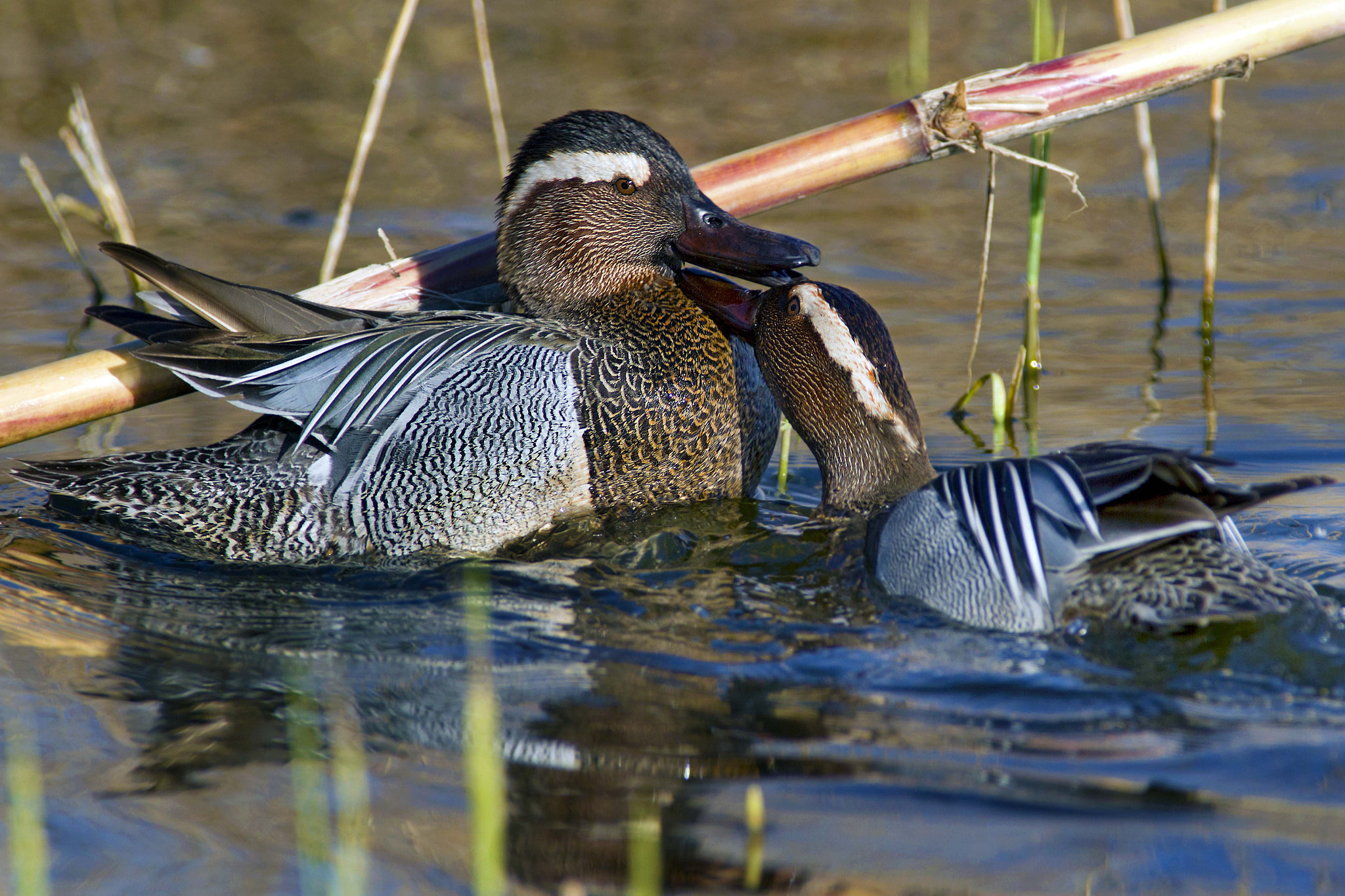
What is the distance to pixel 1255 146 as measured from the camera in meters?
10.3

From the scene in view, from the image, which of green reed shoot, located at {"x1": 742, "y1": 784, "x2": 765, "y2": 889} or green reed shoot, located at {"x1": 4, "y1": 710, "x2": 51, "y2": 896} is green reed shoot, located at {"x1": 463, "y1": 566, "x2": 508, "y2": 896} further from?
green reed shoot, located at {"x1": 4, "y1": 710, "x2": 51, "y2": 896}

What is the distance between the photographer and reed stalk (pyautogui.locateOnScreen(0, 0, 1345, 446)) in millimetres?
5137

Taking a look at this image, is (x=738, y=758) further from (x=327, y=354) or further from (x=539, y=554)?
(x=327, y=354)

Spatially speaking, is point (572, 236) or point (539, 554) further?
point (572, 236)

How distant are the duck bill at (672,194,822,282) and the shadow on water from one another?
1.08 metres

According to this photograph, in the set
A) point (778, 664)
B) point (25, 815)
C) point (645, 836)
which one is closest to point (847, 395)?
point (778, 664)

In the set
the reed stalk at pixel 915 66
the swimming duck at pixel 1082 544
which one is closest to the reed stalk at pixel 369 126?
the swimming duck at pixel 1082 544

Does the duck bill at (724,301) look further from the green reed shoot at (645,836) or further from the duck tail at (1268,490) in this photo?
the green reed shoot at (645,836)

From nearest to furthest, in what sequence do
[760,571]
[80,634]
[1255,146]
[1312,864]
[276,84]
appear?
[1312,864], [80,634], [760,571], [1255,146], [276,84]

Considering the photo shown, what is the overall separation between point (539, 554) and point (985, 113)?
2.40 m

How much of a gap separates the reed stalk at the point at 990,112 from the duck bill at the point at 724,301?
0.41 metres

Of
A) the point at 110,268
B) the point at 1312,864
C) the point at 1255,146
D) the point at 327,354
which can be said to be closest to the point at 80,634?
the point at 327,354

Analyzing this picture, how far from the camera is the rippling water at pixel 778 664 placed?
309cm

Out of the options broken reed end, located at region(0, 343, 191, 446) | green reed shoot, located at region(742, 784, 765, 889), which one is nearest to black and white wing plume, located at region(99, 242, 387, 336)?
broken reed end, located at region(0, 343, 191, 446)
